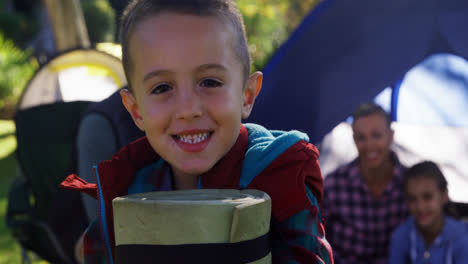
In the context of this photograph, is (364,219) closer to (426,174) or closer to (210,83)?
(426,174)

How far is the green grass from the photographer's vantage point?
144 inches

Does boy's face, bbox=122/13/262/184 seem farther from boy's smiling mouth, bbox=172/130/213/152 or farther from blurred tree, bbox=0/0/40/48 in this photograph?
blurred tree, bbox=0/0/40/48

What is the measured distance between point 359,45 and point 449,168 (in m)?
1.36

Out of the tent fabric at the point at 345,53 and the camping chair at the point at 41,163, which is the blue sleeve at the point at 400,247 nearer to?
the tent fabric at the point at 345,53

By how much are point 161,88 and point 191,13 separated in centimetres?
18

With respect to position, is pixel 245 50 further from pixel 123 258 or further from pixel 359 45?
pixel 359 45

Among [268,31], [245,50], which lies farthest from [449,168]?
[268,31]

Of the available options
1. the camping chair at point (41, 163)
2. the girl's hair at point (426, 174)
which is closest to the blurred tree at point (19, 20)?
the camping chair at point (41, 163)

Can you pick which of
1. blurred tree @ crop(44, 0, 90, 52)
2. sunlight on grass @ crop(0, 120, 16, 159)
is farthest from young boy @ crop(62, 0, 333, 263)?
sunlight on grass @ crop(0, 120, 16, 159)

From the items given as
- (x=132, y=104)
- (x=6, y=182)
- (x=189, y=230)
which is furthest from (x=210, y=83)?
(x=6, y=182)

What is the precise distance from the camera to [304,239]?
1.01 metres

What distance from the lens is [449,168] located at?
3.19 metres

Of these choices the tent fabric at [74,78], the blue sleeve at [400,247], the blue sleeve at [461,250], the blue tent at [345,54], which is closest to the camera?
the blue tent at [345,54]

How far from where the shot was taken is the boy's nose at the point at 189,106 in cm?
105
